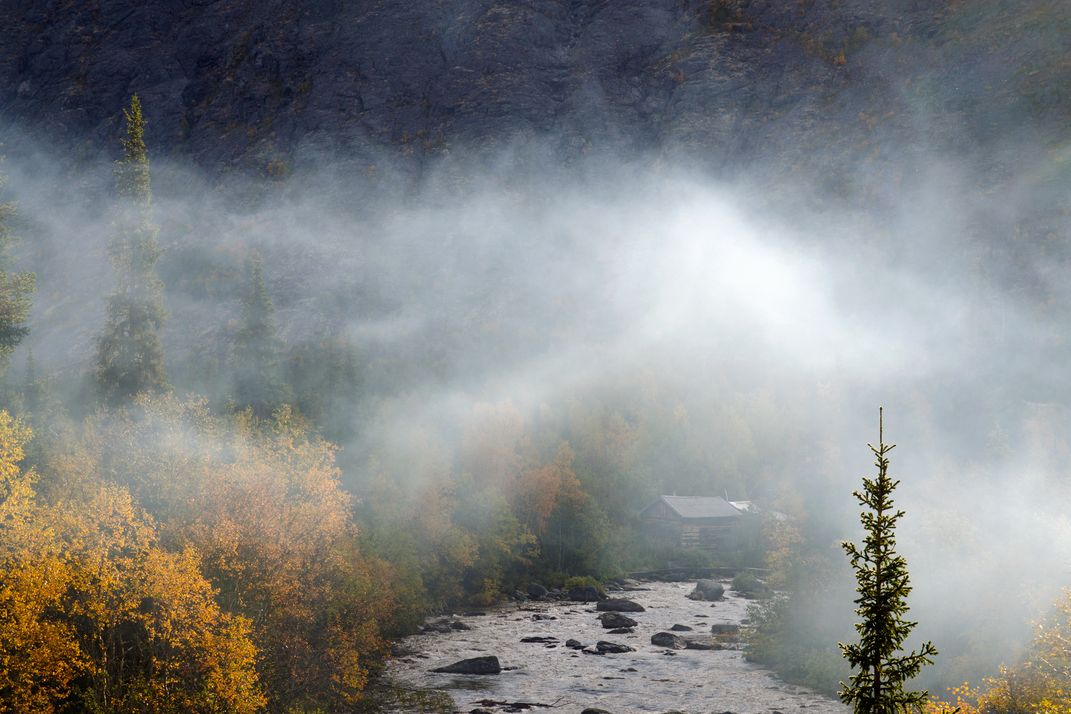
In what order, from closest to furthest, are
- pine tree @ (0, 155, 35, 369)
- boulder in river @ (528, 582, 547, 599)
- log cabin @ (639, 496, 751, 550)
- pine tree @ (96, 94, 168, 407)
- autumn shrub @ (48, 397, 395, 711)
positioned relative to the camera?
autumn shrub @ (48, 397, 395, 711)
pine tree @ (0, 155, 35, 369)
pine tree @ (96, 94, 168, 407)
boulder in river @ (528, 582, 547, 599)
log cabin @ (639, 496, 751, 550)

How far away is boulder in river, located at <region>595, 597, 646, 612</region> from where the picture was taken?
231 feet

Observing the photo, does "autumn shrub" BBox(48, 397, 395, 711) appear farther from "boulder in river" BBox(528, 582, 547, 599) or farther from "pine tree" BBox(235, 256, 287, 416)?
"pine tree" BBox(235, 256, 287, 416)

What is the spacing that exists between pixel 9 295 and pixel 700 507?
84475mm

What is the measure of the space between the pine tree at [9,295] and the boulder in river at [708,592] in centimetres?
5894

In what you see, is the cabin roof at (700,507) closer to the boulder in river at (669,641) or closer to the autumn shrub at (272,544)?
the boulder in river at (669,641)

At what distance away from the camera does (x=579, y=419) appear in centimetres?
11656

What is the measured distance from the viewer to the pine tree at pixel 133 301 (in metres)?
60.8

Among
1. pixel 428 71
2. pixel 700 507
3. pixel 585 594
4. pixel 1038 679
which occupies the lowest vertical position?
pixel 585 594

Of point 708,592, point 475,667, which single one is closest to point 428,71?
point 708,592

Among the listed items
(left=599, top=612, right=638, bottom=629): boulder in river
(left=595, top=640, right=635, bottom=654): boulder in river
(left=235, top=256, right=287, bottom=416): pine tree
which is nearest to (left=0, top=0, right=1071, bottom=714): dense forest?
(left=235, top=256, right=287, bottom=416): pine tree

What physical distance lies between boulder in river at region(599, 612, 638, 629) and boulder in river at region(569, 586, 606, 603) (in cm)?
1152

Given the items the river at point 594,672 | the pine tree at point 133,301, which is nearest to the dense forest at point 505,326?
the pine tree at point 133,301

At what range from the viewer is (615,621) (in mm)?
63250

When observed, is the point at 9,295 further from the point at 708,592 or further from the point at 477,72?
the point at 477,72
